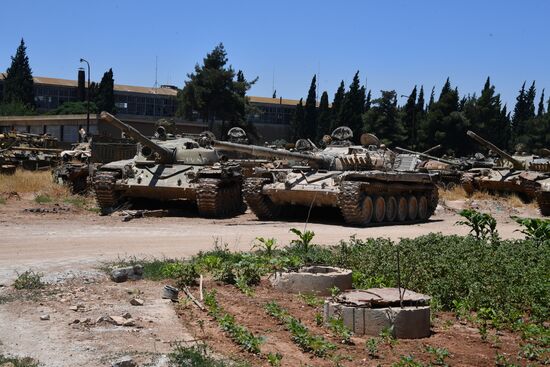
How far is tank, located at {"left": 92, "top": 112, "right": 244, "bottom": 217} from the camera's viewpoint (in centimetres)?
1989

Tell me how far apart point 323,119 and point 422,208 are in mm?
39612

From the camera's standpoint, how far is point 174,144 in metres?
22.3

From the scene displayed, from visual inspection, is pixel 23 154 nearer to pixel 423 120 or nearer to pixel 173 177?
pixel 173 177

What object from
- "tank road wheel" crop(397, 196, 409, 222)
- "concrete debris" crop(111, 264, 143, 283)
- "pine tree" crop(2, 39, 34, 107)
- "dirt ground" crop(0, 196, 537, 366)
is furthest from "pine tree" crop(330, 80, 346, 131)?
"concrete debris" crop(111, 264, 143, 283)

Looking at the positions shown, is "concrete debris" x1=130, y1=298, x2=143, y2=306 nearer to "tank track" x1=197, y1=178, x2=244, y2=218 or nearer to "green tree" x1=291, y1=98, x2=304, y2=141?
"tank track" x1=197, y1=178, x2=244, y2=218

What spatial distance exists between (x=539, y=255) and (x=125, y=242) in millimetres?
6875

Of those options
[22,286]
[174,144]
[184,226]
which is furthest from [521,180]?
[22,286]

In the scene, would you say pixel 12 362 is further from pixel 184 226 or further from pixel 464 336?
pixel 184 226

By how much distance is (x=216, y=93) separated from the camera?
172 feet

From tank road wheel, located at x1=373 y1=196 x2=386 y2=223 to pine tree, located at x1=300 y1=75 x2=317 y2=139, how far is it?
42.6 metres

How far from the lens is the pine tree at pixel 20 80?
214 feet

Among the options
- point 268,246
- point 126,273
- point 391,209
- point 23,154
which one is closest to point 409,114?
point 23,154

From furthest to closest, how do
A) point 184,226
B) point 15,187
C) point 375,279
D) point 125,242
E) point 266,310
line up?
point 15,187
point 184,226
point 125,242
point 375,279
point 266,310

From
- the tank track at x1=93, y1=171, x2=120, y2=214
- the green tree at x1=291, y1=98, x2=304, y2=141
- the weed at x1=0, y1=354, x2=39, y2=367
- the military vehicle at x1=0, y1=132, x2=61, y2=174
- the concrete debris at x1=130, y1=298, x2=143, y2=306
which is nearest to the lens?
the weed at x1=0, y1=354, x2=39, y2=367
